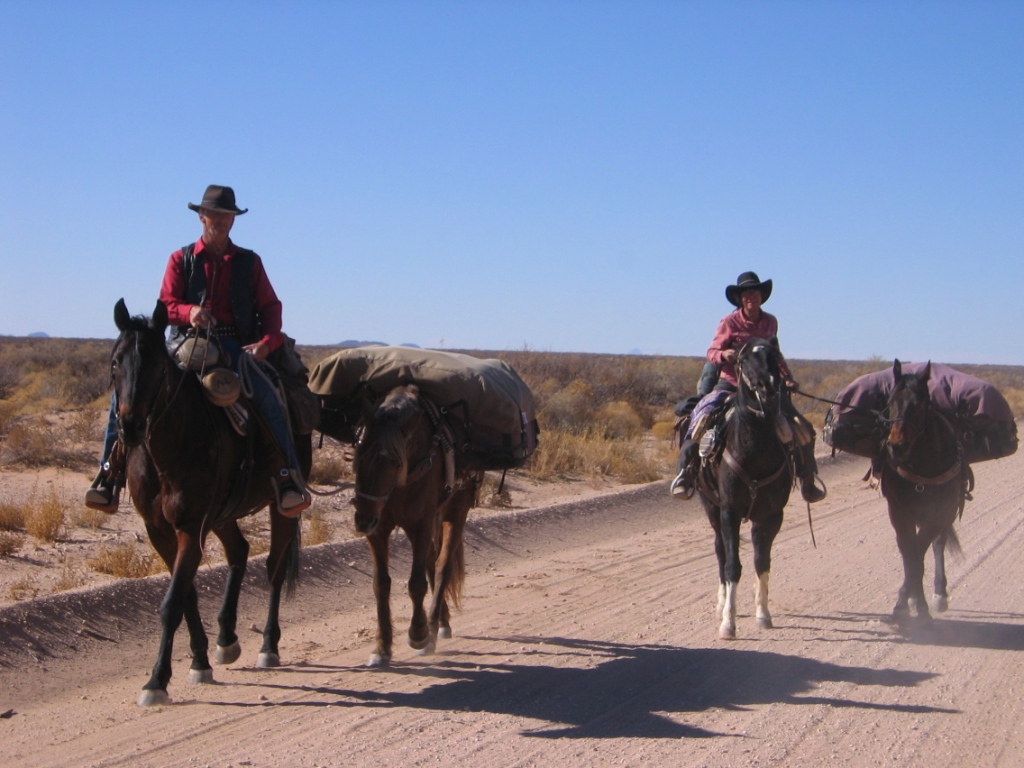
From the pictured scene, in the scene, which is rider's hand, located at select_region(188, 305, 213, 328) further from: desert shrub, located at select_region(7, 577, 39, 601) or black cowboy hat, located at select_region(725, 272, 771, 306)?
black cowboy hat, located at select_region(725, 272, 771, 306)

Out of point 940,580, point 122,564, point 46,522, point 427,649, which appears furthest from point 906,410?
point 46,522

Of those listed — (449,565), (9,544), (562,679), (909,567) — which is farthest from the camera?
(9,544)

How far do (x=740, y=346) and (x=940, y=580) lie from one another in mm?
3202

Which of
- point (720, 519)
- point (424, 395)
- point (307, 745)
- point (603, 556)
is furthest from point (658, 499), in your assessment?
point (307, 745)

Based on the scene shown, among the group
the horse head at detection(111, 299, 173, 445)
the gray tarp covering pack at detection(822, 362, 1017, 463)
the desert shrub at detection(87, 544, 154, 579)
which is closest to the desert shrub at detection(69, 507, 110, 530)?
the desert shrub at detection(87, 544, 154, 579)

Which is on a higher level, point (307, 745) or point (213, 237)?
point (213, 237)

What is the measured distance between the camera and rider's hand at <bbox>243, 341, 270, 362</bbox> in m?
7.65

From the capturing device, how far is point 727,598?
29.1 ft

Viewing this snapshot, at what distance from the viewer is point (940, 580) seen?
10297mm

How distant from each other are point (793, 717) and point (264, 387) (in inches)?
166

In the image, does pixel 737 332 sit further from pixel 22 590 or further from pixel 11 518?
pixel 11 518

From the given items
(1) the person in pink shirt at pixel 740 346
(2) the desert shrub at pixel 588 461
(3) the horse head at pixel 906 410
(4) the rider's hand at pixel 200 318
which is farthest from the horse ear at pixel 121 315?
(2) the desert shrub at pixel 588 461

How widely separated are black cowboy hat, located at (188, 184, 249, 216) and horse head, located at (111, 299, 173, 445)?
1.13 metres

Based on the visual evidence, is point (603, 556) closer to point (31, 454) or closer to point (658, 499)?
point (658, 499)
